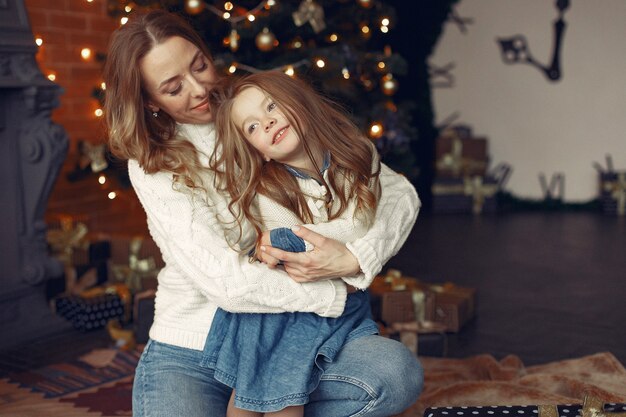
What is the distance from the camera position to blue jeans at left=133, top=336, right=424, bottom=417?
1.99 m

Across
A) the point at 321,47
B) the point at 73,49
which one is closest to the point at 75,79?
the point at 73,49

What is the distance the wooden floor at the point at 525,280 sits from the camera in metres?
3.64

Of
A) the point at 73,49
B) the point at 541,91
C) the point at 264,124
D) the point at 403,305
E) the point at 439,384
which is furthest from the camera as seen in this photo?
the point at 541,91

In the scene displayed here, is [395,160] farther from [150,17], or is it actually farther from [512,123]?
[512,123]

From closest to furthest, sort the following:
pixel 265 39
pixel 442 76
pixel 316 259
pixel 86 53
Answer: pixel 316 259
pixel 265 39
pixel 86 53
pixel 442 76

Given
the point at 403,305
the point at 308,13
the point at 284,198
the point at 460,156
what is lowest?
the point at 403,305

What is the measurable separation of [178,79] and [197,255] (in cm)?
51

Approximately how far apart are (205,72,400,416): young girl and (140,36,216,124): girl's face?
54 mm

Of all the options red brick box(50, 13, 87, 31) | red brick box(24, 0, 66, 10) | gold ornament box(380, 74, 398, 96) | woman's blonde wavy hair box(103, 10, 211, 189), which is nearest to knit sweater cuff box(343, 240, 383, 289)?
woman's blonde wavy hair box(103, 10, 211, 189)

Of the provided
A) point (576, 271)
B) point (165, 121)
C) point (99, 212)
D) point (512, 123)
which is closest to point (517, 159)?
point (512, 123)

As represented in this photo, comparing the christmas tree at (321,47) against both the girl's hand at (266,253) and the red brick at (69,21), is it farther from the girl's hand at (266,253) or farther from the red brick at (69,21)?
the girl's hand at (266,253)

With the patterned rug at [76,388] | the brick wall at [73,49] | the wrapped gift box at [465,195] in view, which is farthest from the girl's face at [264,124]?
the wrapped gift box at [465,195]

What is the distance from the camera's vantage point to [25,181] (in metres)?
3.84

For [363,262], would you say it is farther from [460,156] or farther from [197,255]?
[460,156]
